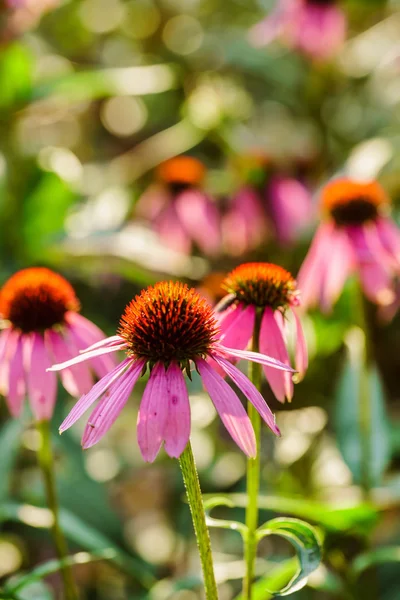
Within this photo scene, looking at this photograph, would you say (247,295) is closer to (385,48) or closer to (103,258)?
(103,258)

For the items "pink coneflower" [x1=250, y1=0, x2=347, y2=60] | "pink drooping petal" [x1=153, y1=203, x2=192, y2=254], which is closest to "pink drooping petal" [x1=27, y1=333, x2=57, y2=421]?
"pink drooping petal" [x1=153, y1=203, x2=192, y2=254]

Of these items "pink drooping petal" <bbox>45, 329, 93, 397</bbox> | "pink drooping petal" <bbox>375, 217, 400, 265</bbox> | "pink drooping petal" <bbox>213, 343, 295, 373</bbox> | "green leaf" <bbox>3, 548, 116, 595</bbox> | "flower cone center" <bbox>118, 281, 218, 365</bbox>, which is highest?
"pink drooping petal" <bbox>375, 217, 400, 265</bbox>

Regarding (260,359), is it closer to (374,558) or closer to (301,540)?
(301,540)

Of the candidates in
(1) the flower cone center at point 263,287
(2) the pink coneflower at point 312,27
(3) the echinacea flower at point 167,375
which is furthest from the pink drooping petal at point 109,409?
(2) the pink coneflower at point 312,27

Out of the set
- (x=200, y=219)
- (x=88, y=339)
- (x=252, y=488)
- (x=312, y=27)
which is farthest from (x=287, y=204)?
(x=252, y=488)

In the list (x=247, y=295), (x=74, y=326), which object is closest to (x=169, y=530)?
(x=74, y=326)

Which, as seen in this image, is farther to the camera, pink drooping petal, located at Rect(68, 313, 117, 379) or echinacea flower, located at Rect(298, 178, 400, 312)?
echinacea flower, located at Rect(298, 178, 400, 312)

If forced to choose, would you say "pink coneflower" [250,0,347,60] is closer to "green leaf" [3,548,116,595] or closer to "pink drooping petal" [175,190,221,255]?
"pink drooping petal" [175,190,221,255]
